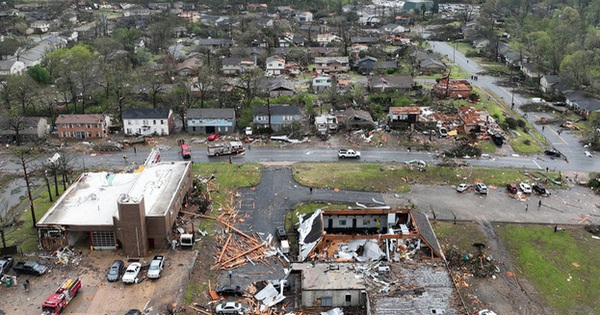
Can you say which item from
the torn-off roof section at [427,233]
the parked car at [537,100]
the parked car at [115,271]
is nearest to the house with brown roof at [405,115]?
the parked car at [537,100]

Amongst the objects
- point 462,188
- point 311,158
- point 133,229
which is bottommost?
point 462,188

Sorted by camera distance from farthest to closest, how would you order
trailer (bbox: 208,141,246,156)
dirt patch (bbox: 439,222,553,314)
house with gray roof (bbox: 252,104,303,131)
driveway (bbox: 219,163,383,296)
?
house with gray roof (bbox: 252,104,303,131), trailer (bbox: 208,141,246,156), driveway (bbox: 219,163,383,296), dirt patch (bbox: 439,222,553,314)

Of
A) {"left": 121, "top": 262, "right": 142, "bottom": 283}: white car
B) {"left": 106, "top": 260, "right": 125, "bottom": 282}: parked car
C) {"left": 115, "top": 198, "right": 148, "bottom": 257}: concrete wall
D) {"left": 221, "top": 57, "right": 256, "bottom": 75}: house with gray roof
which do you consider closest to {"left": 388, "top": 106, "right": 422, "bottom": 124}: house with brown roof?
→ {"left": 221, "top": 57, "right": 256, "bottom": 75}: house with gray roof

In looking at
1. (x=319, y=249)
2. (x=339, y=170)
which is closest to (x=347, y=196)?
(x=339, y=170)

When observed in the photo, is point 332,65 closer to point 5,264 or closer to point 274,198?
point 274,198

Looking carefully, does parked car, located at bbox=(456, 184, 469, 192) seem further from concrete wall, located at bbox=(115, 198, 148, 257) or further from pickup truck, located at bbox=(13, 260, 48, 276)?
pickup truck, located at bbox=(13, 260, 48, 276)

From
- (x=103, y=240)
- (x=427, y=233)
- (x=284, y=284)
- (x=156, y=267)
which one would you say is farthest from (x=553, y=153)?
(x=103, y=240)

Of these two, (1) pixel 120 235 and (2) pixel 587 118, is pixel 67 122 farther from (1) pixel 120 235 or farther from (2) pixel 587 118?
(2) pixel 587 118

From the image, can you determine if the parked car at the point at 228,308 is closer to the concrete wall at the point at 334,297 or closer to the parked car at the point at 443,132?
the concrete wall at the point at 334,297
